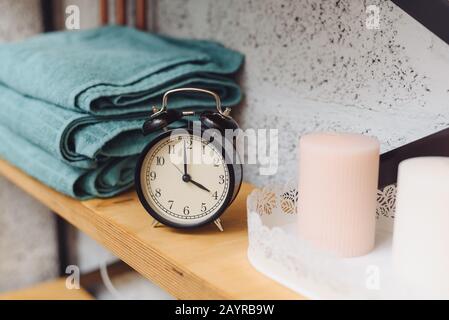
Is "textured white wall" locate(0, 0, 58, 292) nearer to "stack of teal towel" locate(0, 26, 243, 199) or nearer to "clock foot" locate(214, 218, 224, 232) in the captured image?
"stack of teal towel" locate(0, 26, 243, 199)

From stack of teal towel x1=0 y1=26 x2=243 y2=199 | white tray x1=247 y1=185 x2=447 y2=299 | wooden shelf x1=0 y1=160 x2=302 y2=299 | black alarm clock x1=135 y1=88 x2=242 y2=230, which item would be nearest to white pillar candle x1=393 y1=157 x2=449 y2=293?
white tray x1=247 y1=185 x2=447 y2=299

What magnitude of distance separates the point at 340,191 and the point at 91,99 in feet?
1.29

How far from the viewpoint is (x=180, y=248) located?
672mm

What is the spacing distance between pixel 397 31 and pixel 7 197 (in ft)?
3.25

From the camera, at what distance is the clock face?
28.0 inches

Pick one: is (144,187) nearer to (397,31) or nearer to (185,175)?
(185,175)

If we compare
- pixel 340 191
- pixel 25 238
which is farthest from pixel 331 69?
pixel 25 238

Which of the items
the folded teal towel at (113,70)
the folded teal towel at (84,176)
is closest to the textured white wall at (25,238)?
the folded teal towel at (113,70)

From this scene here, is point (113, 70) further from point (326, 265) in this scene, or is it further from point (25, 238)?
point (25, 238)

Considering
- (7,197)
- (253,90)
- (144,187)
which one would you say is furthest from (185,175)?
(7,197)

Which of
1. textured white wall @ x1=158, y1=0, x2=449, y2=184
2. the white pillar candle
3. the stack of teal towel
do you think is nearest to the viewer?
the white pillar candle

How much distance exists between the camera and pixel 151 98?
88 centimetres

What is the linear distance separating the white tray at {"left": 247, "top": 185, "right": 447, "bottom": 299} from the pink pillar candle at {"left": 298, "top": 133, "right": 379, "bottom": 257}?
19 mm

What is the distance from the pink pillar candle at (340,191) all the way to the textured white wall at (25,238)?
0.88 meters
